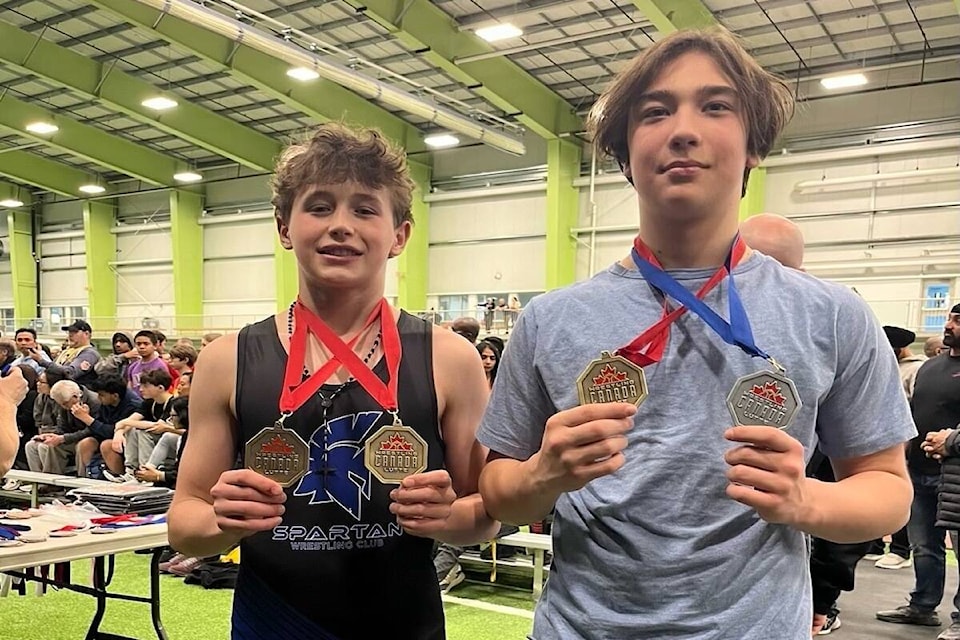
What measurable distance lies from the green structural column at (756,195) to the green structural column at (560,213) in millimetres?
2948

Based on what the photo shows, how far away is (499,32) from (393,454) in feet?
30.1

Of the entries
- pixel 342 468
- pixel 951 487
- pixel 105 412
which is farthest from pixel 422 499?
pixel 105 412

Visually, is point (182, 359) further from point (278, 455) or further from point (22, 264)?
point (22, 264)

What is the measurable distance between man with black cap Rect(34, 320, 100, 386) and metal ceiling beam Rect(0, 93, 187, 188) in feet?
22.1

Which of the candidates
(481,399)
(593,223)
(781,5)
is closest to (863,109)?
(781,5)

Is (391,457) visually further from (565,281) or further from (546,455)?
(565,281)

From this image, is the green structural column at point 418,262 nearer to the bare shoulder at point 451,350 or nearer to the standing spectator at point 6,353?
the standing spectator at point 6,353

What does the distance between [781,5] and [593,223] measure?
4570mm

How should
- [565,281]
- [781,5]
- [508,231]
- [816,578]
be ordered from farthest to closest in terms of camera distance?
1. [508,231]
2. [565,281]
3. [781,5]
4. [816,578]

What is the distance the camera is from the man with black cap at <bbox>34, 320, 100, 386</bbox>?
7430mm

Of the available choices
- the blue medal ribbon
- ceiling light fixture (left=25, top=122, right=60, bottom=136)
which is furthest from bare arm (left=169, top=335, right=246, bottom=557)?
ceiling light fixture (left=25, top=122, right=60, bottom=136)

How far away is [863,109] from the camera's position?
11.2m

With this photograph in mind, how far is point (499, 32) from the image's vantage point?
9609 mm

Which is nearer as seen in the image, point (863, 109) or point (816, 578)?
point (816, 578)
